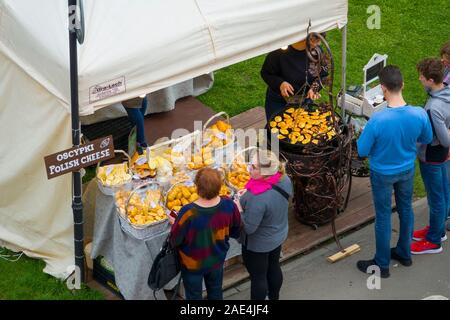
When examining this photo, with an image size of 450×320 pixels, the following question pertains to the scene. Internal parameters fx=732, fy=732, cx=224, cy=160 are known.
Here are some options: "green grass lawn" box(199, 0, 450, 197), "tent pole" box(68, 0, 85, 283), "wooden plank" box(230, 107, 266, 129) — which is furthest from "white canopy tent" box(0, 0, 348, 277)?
"green grass lawn" box(199, 0, 450, 197)

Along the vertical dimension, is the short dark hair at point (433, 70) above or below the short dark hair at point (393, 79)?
below

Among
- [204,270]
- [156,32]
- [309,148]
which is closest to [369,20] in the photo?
[309,148]

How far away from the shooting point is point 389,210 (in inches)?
231

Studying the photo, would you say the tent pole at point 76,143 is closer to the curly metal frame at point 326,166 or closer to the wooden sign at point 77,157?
the wooden sign at point 77,157

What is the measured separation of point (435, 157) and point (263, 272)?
5.73 ft

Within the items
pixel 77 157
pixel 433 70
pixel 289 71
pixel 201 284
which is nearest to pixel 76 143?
pixel 77 157

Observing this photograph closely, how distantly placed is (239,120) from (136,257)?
3.00 m

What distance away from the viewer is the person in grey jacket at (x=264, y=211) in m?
4.97

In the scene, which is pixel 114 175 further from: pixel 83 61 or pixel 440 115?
pixel 440 115

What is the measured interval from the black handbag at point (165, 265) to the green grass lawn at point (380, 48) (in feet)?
11.3

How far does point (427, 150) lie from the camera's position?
5.93 metres

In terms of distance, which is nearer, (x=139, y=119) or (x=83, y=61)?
(x=83, y=61)

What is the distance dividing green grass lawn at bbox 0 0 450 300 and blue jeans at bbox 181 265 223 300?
2.30 metres

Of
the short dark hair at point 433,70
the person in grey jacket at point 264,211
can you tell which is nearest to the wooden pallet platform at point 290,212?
the person in grey jacket at point 264,211
